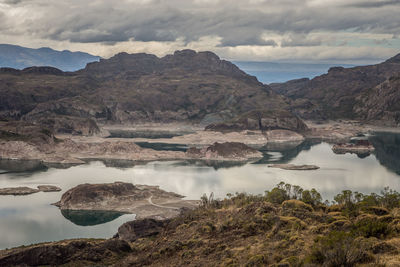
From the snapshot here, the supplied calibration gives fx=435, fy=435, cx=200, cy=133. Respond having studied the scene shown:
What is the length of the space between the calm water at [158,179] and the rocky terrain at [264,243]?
2499cm

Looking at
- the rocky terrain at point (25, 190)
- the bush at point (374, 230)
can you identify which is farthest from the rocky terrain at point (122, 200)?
the bush at point (374, 230)

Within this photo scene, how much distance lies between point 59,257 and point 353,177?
338ft

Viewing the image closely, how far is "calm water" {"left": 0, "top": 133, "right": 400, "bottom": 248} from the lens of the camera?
259 feet

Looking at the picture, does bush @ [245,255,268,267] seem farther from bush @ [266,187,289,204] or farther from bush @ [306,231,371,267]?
bush @ [266,187,289,204]

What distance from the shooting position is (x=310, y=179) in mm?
126750

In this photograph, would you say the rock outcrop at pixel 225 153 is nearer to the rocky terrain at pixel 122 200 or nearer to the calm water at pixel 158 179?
the calm water at pixel 158 179

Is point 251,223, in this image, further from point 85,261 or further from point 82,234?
point 82,234

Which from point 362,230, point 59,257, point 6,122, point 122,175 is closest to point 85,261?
point 59,257

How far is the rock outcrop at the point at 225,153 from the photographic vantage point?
172 m

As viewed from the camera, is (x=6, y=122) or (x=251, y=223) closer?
(x=251, y=223)

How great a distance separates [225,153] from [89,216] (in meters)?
91.6

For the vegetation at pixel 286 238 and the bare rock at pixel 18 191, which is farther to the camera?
the bare rock at pixel 18 191

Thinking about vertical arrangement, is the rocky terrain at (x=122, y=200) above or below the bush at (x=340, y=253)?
below

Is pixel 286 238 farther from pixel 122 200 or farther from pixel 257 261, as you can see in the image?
pixel 122 200
